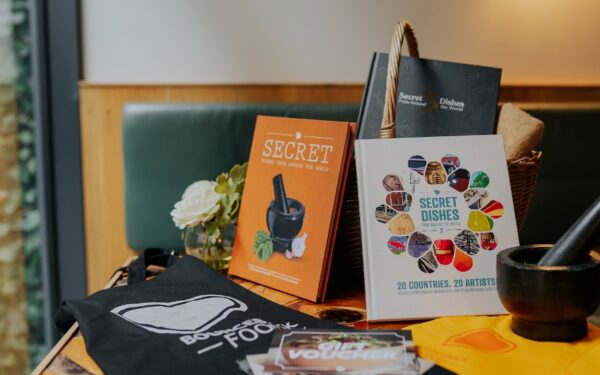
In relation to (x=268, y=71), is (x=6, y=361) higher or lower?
lower

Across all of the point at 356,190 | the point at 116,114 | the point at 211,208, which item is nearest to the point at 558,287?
the point at 356,190

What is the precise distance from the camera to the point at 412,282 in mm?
895

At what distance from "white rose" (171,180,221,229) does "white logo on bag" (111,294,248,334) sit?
0.21 m

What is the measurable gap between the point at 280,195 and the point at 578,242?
48 centimetres

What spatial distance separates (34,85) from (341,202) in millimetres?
1377

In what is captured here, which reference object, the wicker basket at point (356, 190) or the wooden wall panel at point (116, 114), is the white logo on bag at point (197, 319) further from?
the wooden wall panel at point (116, 114)

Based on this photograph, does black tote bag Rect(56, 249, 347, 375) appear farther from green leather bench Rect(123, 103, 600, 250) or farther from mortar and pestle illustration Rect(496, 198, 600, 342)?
green leather bench Rect(123, 103, 600, 250)

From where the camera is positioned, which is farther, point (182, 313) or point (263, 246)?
point (263, 246)

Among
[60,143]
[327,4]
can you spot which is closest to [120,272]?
[60,143]

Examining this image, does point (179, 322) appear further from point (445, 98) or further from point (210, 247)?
point (445, 98)

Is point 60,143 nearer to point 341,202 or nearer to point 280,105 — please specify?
point 280,105

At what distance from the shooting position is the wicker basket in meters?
0.98

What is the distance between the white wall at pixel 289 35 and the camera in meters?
1.92

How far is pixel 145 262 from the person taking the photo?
3.60 feet
